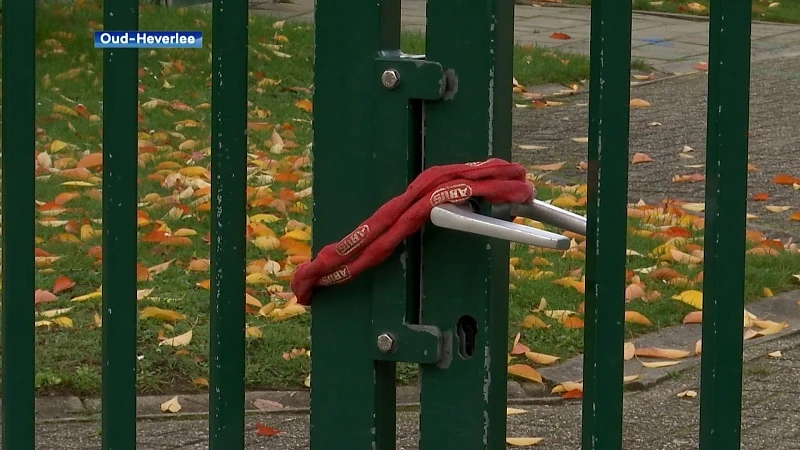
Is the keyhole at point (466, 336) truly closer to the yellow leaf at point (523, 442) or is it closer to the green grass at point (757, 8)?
the yellow leaf at point (523, 442)

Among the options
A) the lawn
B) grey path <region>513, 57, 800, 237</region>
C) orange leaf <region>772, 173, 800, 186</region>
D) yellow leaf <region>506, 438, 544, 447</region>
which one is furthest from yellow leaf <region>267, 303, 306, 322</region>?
orange leaf <region>772, 173, 800, 186</region>

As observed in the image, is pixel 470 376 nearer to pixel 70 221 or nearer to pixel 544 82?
pixel 70 221

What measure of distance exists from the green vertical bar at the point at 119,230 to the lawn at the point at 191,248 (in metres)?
1.92

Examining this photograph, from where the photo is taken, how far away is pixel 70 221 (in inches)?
193

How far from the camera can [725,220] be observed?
1504 mm

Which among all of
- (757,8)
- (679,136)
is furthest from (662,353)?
(757,8)

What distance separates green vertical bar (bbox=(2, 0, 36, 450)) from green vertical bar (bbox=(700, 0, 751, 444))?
0.84 m

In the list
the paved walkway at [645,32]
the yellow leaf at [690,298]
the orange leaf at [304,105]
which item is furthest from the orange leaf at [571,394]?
the paved walkway at [645,32]

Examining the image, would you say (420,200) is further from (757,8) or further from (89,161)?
(757,8)

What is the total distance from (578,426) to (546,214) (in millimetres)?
1993

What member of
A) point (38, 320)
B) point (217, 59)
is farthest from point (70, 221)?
point (217, 59)

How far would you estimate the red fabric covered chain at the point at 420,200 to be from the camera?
4.83 feet

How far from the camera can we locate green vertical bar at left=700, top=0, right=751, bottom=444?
1479 millimetres

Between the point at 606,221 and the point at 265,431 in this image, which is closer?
the point at 606,221
